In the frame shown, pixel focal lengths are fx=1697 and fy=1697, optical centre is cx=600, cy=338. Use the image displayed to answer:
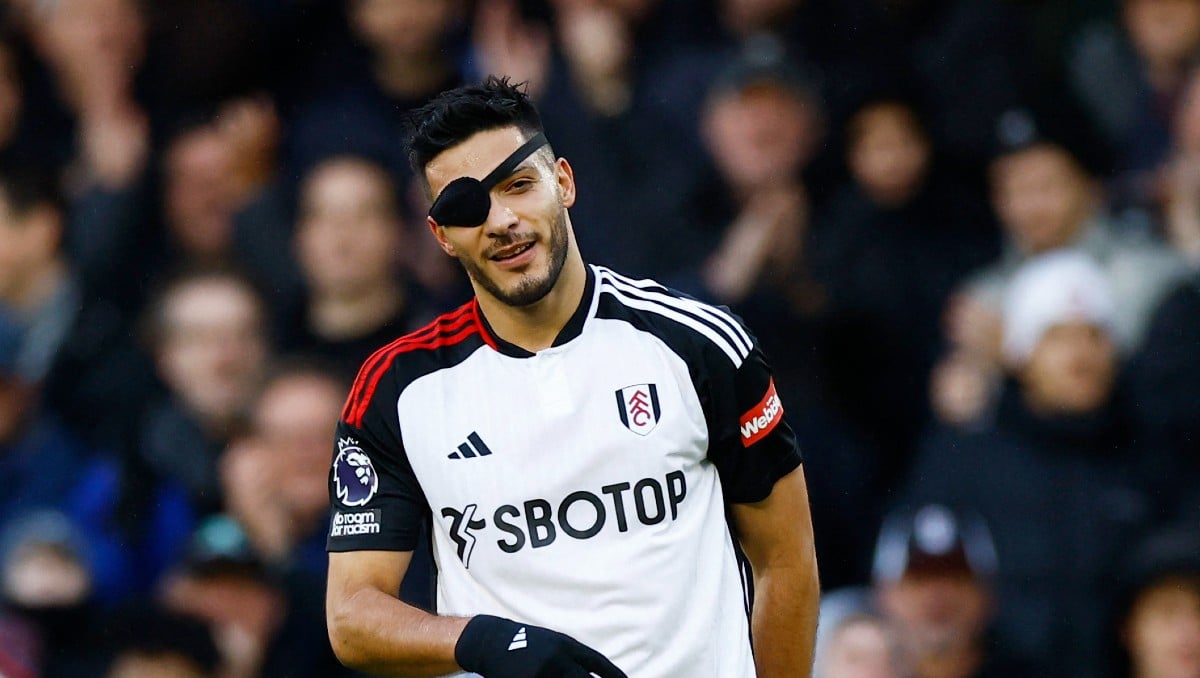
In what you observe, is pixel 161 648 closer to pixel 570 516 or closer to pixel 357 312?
pixel 357 312

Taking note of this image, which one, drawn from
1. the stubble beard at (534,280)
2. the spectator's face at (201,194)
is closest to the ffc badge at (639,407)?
the stubble beard at (534,280)

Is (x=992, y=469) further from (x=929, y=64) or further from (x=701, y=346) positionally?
(x=701, y=346)

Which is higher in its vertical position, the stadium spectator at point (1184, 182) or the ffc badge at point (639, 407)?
the stadium spectator at point (1184, 182)

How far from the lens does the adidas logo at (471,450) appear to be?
10.6ft

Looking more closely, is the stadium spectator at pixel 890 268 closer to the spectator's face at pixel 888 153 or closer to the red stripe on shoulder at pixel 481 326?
the spectator's face at pixel 888 153

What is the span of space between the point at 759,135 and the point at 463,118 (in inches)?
131

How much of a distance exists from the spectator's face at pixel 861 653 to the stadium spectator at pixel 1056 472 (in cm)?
39

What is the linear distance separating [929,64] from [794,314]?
3.76 feet

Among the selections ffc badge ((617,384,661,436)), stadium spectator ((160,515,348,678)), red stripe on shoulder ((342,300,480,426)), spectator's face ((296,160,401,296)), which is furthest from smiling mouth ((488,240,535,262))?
spectator's face ((296,160,401,296))

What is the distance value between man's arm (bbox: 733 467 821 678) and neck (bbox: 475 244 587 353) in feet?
1.70

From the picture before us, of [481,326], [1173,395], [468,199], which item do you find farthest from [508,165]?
[1173,395]

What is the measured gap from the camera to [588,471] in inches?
126

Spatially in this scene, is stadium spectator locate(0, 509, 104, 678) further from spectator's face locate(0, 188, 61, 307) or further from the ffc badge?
the ffc badge

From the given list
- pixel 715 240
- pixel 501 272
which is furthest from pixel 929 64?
pixel 501 272
